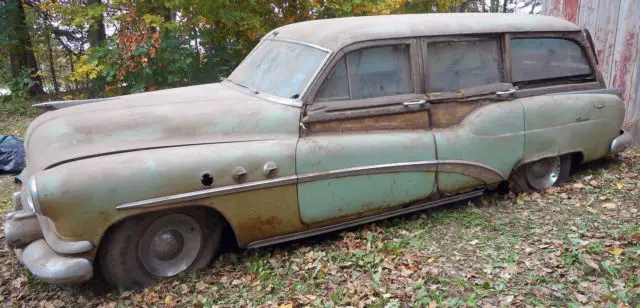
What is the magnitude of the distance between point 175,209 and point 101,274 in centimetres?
82

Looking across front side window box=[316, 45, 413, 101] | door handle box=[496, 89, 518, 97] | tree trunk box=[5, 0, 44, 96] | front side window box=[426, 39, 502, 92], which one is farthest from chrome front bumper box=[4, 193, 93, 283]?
tree trunk box=[5, 0, 44, 96]

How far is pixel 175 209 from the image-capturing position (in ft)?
12.8

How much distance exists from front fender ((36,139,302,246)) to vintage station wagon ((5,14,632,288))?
10 millimetres

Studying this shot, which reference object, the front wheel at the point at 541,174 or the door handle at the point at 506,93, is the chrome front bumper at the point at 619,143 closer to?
the front wheel at the point at 541,174

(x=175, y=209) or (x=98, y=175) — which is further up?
(x=98, y=175)

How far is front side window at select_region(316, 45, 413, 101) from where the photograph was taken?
4.39 meters

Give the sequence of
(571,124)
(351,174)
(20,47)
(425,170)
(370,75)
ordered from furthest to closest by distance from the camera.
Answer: (20,47)
(571,124)
(425,170)
(370,75)
(351,174)

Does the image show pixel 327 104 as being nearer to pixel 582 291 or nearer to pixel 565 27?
pixel 582 291

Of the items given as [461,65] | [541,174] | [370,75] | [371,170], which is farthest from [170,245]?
[541,174]

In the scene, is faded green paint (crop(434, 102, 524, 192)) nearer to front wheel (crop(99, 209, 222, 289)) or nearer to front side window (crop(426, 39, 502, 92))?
front side window (crop(426, 39, 502, 92))

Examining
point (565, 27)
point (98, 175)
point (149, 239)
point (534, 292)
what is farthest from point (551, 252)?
point (98, 175)

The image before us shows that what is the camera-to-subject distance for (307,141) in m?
4.20

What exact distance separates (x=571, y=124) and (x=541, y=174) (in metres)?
0.61

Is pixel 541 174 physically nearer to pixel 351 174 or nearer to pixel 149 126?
Answer: pixel 351 174
